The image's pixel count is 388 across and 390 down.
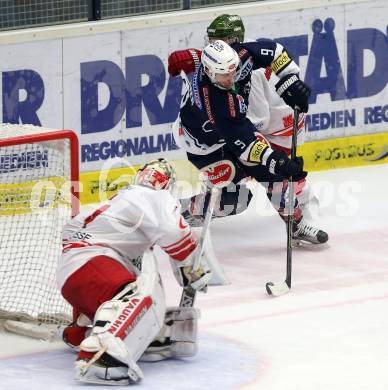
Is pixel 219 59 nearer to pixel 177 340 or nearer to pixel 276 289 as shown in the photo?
pixel 276 289

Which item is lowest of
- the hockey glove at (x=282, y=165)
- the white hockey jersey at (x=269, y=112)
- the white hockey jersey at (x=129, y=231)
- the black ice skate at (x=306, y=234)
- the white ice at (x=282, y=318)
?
the white ice at (x=282, y=318)

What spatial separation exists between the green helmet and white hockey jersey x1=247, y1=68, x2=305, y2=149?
484mm

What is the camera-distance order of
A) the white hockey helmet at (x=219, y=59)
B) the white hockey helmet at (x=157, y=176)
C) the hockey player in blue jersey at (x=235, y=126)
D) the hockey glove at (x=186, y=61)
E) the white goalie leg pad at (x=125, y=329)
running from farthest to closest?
the hockey glove at (x=186, y=61)
the hockey player in blue jersey at (x=235, y=126)
the white hockey helmet at (x=219, y=59)
the white hockey helmet at (x=157, y=176)
the white goalie leg pad at (x=125, y=329)

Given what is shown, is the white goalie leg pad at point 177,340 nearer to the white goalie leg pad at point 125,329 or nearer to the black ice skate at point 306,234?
the white goalie leg pad at point 125,329

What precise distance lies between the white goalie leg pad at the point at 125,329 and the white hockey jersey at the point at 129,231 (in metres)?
0.24

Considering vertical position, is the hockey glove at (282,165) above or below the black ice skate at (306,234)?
above

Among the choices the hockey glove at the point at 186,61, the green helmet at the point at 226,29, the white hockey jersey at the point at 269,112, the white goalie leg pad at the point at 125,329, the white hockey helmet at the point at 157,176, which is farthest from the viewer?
the white hockey jersey at the point at 269,112

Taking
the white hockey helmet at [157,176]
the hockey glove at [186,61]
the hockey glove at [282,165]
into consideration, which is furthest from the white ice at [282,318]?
the hockey glove at [186,61]

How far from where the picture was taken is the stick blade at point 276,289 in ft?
28.0

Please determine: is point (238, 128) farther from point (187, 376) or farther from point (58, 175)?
point (187, 376)

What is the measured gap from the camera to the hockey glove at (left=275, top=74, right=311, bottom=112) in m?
8.94

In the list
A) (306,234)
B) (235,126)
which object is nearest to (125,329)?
(235,126)

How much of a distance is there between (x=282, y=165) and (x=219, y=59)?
25.8 inches

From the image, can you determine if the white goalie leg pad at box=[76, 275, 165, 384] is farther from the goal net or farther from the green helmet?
the green helmet
